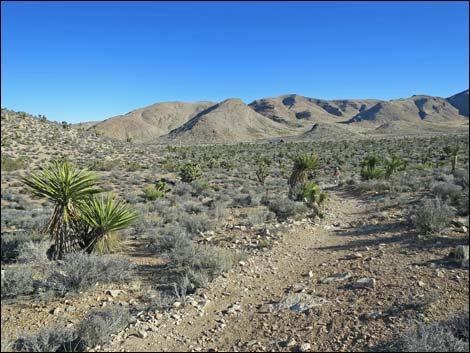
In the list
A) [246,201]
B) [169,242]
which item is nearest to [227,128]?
[246,201]

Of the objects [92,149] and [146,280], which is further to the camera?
[92,149]

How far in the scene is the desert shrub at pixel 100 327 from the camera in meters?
4.43

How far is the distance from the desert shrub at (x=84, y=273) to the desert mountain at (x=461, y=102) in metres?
214

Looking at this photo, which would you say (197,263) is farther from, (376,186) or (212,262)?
(376,186)

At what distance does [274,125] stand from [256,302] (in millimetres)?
146753

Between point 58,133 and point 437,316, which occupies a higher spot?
point 58,133

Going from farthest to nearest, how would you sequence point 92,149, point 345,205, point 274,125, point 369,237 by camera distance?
point 274,125 → point 92,149 → point 345,205 → point 369,237

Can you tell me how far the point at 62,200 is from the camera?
744 centimetres

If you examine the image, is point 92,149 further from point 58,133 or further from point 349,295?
point 349,295

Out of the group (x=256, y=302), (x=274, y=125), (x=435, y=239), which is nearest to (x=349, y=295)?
(x=256, y=302)

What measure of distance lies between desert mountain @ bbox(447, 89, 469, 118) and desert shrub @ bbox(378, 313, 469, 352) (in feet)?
697

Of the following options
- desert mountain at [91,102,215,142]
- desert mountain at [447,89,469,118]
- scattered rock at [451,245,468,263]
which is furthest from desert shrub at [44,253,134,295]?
desert mountain at [447,89,469,118]

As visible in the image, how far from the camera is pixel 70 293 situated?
5.86 m

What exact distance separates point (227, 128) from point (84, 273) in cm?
11414
